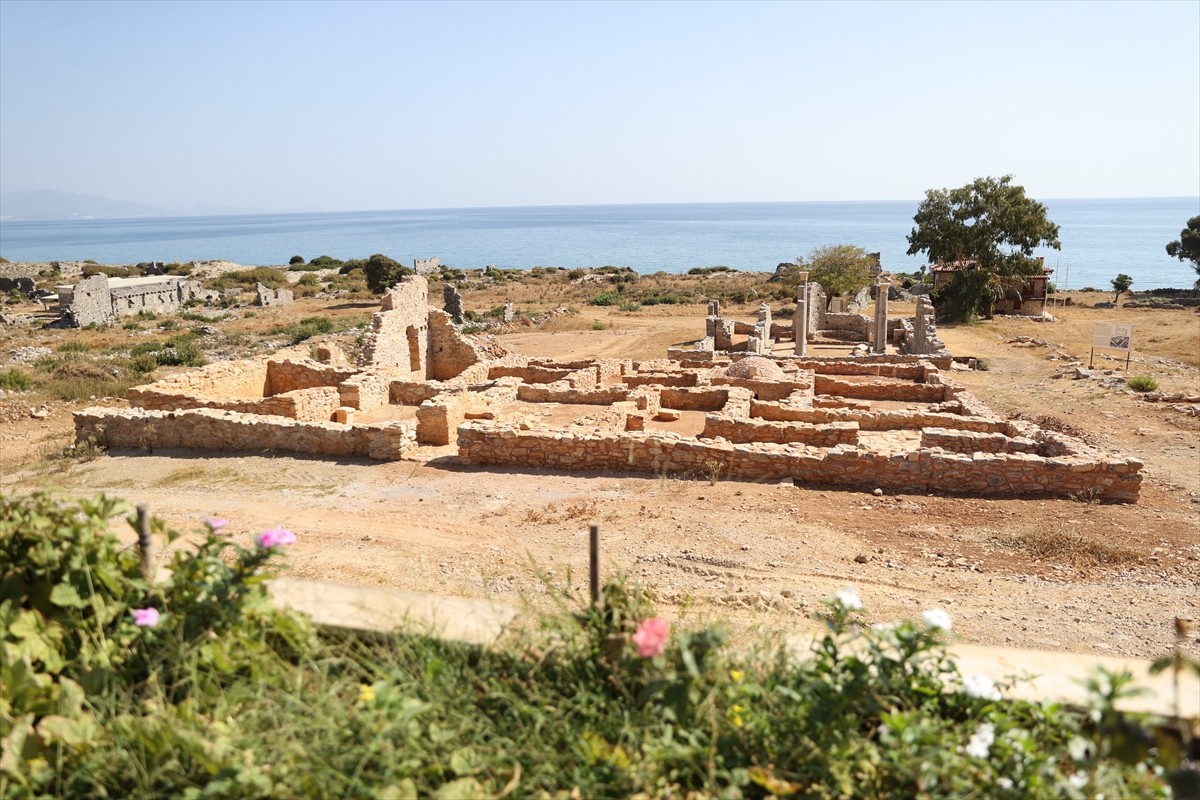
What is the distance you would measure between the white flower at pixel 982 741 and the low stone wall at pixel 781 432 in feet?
33.1

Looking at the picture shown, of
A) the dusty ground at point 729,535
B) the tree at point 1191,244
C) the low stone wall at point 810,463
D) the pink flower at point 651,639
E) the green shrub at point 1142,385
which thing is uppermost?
the tree at point 1191,244

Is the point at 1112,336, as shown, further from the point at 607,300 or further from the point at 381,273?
the point at 381,273

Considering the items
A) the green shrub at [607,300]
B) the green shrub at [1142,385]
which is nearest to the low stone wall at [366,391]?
the green shrub at [1142,385]

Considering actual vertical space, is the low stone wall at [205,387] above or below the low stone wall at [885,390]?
above

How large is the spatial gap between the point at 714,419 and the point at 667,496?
3154 mm

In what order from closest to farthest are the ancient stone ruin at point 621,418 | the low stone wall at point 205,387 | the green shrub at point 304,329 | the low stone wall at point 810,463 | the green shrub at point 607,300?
the low stone wall at point 810,463, the ancient stone ruin at point 621,418, the low stone wall at point 205,387, the green shrub at point 304,329, the green shrub at point 607,300

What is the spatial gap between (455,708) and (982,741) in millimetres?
2286

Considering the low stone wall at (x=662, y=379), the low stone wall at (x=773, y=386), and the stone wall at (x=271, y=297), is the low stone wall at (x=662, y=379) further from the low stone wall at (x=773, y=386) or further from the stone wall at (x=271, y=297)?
the stone wall at (x=271, y=297)

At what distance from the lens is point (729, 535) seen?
30.8ft

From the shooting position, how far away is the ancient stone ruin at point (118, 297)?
35.5 metres

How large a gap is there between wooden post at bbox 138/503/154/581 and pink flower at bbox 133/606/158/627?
1.67 feet

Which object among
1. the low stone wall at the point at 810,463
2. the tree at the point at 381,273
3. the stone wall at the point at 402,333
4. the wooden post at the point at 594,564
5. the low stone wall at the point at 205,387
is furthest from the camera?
the tree at the point at 381,273

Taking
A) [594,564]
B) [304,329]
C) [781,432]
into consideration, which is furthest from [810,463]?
[304,329]

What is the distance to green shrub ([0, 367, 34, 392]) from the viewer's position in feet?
65.3
